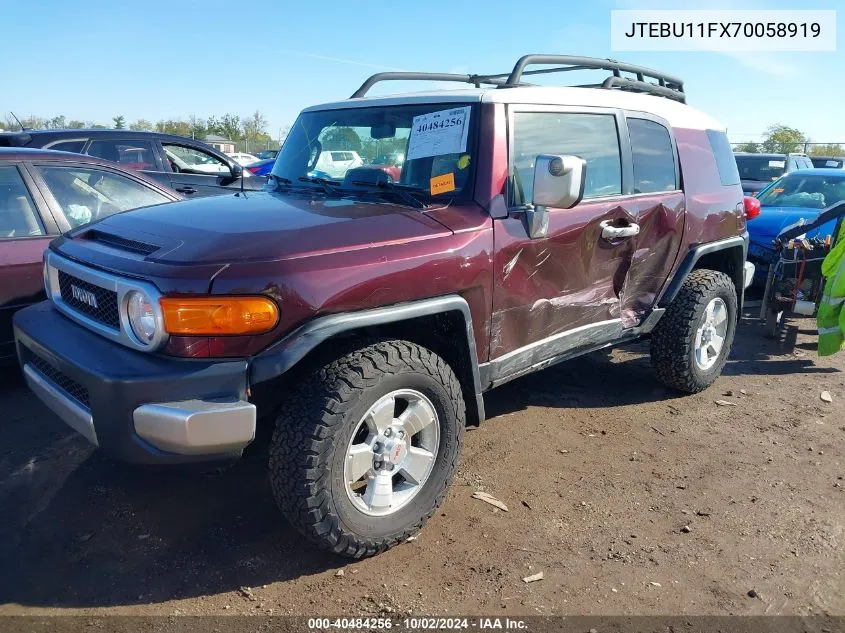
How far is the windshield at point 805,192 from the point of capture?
8.80 m

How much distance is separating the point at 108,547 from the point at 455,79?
11.4ft

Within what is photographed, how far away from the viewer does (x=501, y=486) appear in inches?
139

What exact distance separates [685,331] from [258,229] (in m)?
3.00

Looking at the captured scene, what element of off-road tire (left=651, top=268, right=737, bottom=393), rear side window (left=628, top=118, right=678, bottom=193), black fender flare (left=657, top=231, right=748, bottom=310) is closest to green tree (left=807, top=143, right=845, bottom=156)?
black fender flare (left=657, top=231, right=748, bottom=310)

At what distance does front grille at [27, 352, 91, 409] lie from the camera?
2.69 m

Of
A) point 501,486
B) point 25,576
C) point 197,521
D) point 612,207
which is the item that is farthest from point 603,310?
point 25,576

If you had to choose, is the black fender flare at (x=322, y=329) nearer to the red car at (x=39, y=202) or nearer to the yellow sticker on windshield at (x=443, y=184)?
the yellow sticker on windshield at (x=443, y=184)

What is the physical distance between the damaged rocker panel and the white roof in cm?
125

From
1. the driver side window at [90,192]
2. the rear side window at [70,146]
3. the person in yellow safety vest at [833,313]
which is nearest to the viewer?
the driver side window at [90,192]

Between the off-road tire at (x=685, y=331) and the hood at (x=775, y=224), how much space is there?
3475 mm

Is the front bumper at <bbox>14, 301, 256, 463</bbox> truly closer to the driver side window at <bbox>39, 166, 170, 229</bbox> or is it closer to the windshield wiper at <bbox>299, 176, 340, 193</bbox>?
the windshield wiper at <bbox>299, 176, 340, 193</bbox>

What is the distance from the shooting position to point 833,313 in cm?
525

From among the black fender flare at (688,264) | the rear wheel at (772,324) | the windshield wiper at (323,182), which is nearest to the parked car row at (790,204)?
the rear wheel at (772,324)

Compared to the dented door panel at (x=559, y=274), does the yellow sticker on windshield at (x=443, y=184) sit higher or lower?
higher
